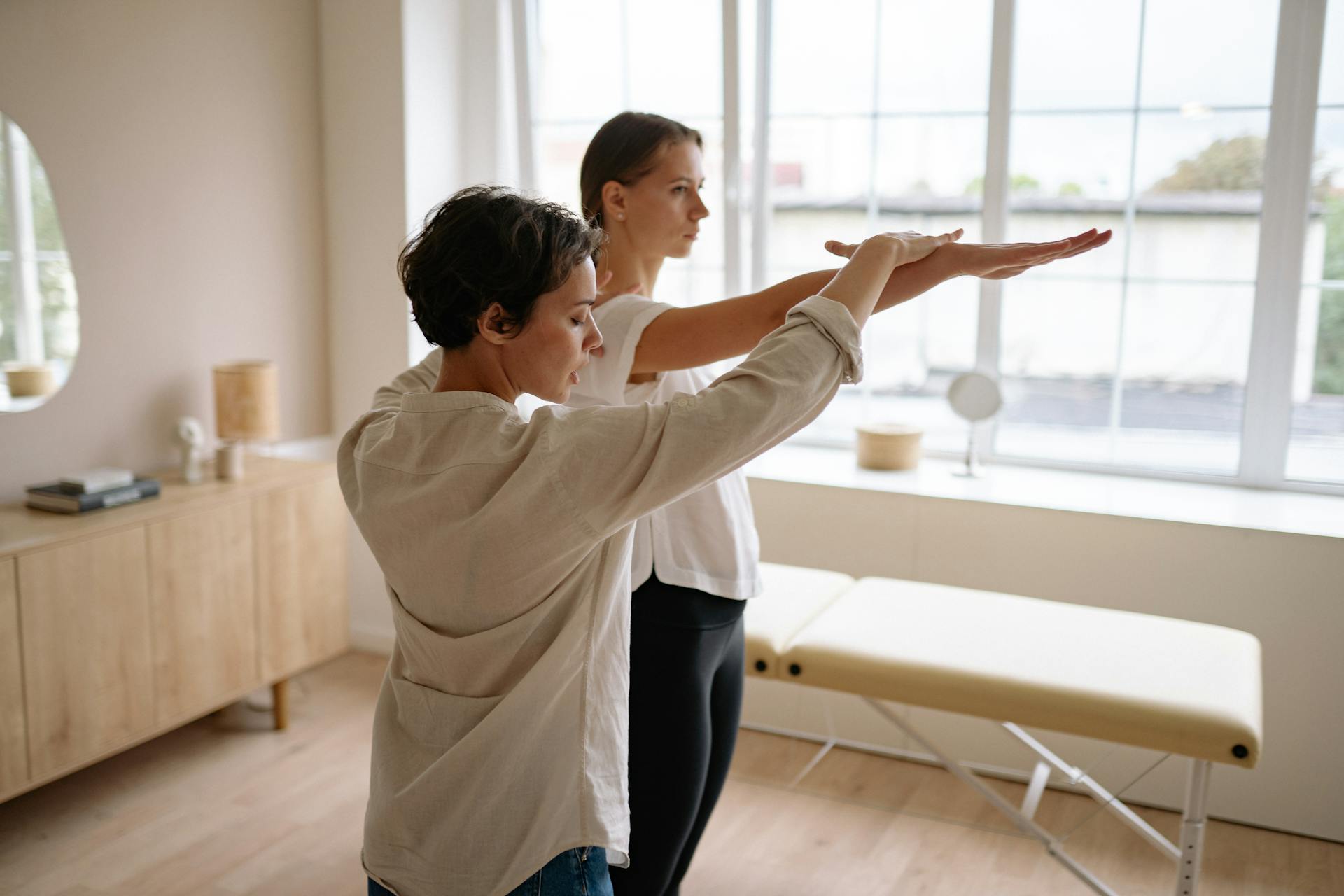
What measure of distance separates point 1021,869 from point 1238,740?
94 cm

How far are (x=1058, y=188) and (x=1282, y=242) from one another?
0.62 m

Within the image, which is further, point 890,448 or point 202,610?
point 890,448

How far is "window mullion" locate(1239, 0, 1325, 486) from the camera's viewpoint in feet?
9.68

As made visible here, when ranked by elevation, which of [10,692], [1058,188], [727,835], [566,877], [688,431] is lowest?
[727,835]

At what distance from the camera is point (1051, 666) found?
2.08 m

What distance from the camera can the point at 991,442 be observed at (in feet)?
11.5

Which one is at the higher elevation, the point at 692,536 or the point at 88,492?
the point at 692,536

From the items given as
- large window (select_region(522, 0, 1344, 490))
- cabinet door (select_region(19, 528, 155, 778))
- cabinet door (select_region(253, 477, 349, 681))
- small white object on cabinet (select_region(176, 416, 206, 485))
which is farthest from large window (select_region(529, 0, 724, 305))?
cabinet door (select_region(19, 528, 155, 778))

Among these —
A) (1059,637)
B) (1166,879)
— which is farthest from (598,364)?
(1166,879)

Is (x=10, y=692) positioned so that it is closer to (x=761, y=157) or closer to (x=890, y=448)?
(x=890, y=448)

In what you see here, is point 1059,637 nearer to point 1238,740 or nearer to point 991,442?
point 1238,740

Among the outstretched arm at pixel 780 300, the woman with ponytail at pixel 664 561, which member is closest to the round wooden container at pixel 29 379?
the woman with ponytail at pixel 664 561

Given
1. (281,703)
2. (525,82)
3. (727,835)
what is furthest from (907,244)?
(525,82)

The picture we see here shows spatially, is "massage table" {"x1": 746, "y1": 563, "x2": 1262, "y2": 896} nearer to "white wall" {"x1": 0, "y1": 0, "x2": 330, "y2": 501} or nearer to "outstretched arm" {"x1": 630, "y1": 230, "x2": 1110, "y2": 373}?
"outstretched arm" {"x1": 630, "y1": 230, "x2": 1110, "y2": 373}
